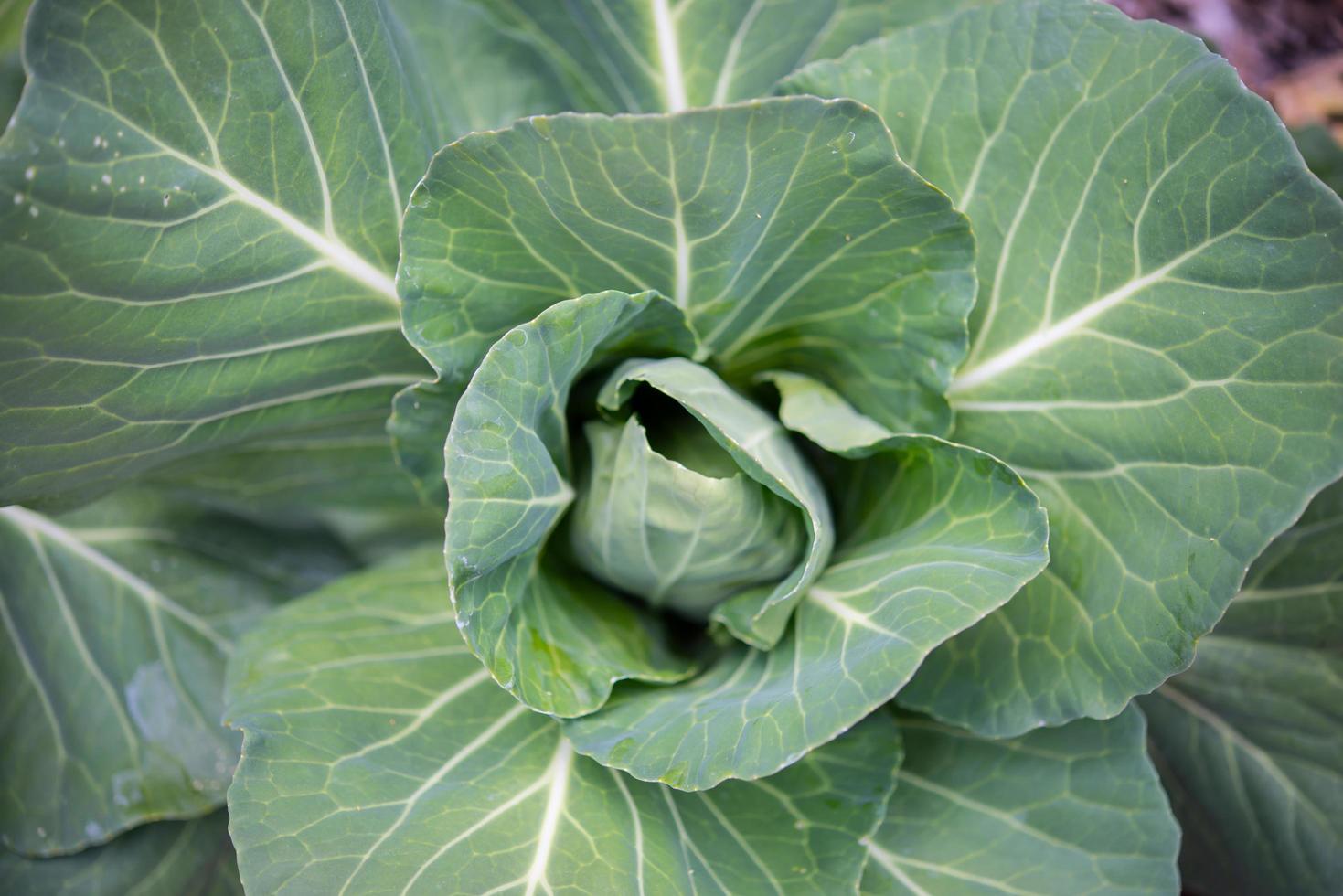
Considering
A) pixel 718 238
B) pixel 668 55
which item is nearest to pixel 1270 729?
pixel 718 238

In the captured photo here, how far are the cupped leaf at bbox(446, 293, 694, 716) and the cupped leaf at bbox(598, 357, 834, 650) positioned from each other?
2.6 inches

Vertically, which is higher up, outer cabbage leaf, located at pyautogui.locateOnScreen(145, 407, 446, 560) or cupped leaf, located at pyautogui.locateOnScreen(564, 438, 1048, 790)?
cupped leaf, located at pyautogui.locateOnScreen(564, 438, 1048, 790)

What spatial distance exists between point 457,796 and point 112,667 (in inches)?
26.8

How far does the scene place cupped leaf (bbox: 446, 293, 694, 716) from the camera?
1.02 meters

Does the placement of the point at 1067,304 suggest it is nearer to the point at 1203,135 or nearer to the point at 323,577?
the point at 1203,135

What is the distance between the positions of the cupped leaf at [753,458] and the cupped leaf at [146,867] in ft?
3.00

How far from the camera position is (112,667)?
150 cm

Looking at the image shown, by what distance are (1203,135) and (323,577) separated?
4.66ft

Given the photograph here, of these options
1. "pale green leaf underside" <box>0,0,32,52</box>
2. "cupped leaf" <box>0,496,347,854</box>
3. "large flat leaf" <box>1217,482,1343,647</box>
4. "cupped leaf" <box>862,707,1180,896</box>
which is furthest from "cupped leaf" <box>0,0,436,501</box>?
"large flat leaf" <box>1217,482,1343,647</box>

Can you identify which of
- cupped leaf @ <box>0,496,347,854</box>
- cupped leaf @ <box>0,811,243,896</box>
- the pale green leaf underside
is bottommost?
cupped leaf @ <box>0,811,243,896</box>

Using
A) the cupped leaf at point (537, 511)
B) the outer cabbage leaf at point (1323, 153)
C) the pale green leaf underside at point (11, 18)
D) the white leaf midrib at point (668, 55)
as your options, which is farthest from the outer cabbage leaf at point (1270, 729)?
the pale green leaf underside at point (11, 18)

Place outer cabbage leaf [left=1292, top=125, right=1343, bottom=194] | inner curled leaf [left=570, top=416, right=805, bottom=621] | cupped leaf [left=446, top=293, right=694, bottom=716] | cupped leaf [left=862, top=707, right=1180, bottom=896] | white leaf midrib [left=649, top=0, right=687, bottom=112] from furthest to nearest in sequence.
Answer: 1. outer cabbage leaf [left=1292, top=125, right=1343, bottom=194]
2. white leaf midrib [left=649, top=0, right=687, bottom=112]
3. cupped leaf [left=862, top=707, right=1180, bottom=896]
4. inner curled leaf [left=570, top=416, right=805, bottom=621]
5. cupped leaf [left=446, top=293, right=694, bottom=716]

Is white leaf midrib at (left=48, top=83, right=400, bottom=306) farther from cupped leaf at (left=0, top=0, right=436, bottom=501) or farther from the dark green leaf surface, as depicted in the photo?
the dark green leaf surface

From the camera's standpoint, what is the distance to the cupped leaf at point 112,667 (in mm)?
1453
